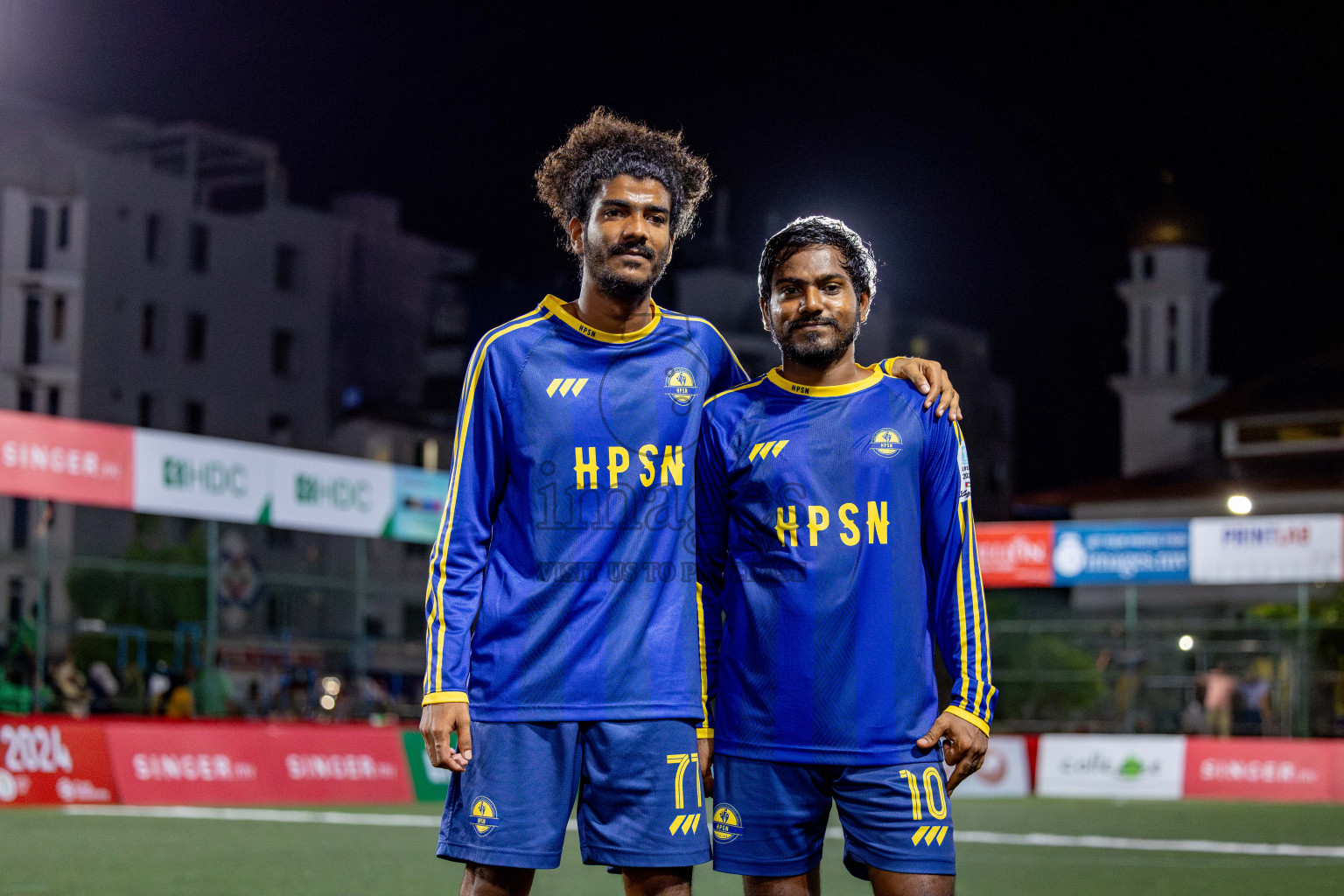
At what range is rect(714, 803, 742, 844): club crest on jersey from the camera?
4195mm

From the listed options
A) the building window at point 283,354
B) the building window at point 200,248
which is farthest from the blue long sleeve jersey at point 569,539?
the building window at point 283,354

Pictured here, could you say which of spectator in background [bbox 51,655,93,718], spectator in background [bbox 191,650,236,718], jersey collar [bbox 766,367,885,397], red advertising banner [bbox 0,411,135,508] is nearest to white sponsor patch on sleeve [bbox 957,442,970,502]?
jersey collar [bbox 766,367,885,397]

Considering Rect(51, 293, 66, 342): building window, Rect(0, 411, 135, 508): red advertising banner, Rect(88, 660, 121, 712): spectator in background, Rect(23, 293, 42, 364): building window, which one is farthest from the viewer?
Rect(51, 293, 66, 342): building window

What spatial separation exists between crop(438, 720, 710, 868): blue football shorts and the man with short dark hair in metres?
0.17

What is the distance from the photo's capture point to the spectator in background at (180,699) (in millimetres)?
19797

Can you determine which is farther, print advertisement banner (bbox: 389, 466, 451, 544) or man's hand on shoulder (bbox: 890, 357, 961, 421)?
print advertisement banner (bbox: 389, 466, 451, 544)

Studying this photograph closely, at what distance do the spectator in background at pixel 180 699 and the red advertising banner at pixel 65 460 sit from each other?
323 cm

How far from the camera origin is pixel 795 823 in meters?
4.15

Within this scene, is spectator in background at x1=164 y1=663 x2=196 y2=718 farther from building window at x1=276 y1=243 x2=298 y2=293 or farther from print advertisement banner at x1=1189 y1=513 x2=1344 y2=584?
building window at x1=276 y1=243 x2=298 y2=293

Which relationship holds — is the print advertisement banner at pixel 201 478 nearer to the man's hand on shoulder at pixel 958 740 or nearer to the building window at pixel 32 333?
the man's hand on shoulder at pixel 958 740

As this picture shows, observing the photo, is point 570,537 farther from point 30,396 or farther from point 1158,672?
point 30,396

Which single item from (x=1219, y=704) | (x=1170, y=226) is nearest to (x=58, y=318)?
(x=1170, y=226)

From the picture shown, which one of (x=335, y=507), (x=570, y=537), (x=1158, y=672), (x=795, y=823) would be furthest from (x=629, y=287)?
(x=1158, y=672)

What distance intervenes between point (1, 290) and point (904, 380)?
49.7 meters
